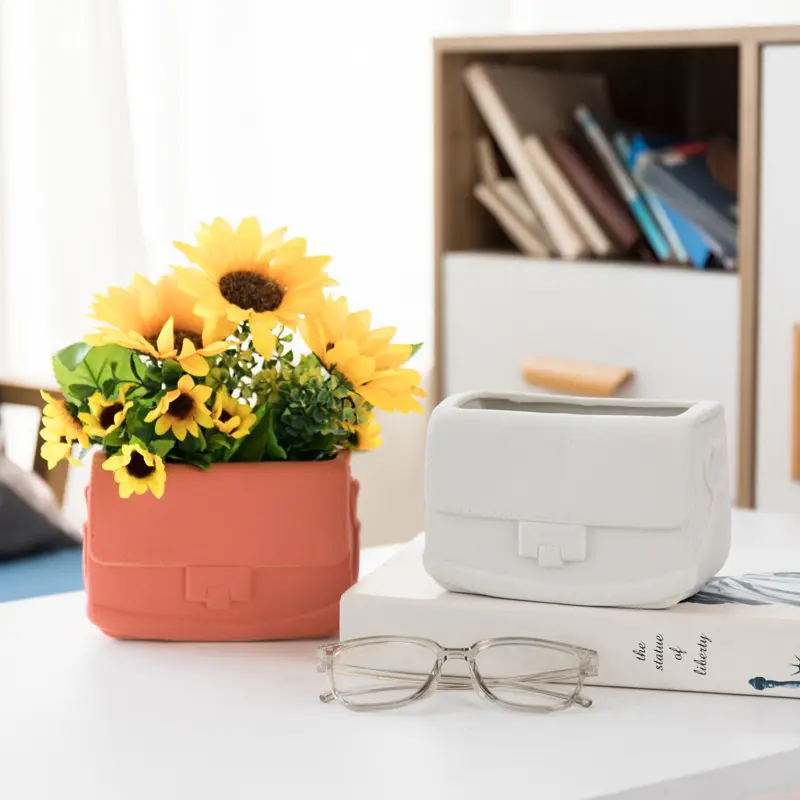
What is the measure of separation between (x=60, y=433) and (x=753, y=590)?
47cm

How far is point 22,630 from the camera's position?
3.30ft

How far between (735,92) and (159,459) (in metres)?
1.95

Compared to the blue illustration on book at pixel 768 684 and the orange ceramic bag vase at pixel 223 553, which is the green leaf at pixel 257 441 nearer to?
the orange ceramic bag vase at pixel 223 553

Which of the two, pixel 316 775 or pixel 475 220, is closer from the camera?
pixel 316 775

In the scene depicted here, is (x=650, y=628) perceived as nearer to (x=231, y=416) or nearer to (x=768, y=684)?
(x=768, y=684)

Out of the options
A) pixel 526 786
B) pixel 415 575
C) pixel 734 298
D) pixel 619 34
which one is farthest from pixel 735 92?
pixel 526 786

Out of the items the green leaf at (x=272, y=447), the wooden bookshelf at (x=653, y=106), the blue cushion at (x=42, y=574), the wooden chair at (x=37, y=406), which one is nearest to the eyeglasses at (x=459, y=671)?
the green leaf at (x=272, y=447)

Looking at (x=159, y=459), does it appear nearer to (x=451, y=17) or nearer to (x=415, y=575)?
(x=415, y=575)

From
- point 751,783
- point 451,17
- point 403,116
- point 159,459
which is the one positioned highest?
point 451,17

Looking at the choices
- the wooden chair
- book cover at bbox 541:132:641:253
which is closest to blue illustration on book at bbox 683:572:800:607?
the wooden chair

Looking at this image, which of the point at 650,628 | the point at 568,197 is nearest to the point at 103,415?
the point at 650,628

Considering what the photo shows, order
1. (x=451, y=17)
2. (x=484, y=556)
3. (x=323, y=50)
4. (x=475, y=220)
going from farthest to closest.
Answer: (x=451, y=17), (x=323, y=50), (x=475, y=220), (x=484, y=556)

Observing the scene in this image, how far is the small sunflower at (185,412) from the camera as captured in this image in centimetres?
92

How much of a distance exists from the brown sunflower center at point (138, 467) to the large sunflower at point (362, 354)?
0.14m
